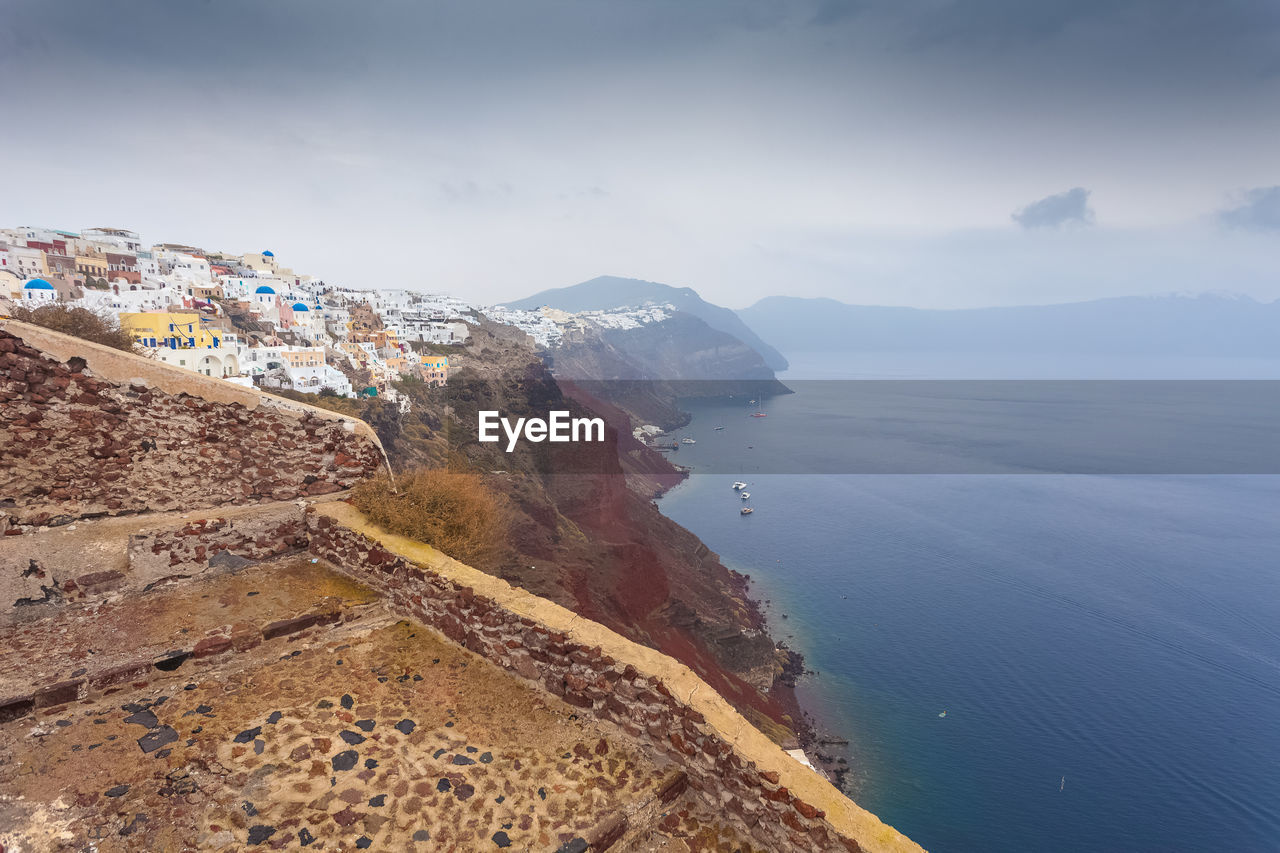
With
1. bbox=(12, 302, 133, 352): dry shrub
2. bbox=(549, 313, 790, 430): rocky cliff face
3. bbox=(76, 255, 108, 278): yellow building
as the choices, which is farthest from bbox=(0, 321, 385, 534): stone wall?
bbox=(549, 313, 790, 430): rocky cliff face

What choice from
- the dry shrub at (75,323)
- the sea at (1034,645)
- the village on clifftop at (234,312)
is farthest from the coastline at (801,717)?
the village on clifftop at (234,312)

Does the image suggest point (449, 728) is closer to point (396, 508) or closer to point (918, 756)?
point (396, 508)

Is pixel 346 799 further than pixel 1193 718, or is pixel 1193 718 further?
pixel 1193 718

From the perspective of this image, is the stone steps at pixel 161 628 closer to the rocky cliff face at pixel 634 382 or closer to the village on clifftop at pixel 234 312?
the village on clifftop at pixel 234 312

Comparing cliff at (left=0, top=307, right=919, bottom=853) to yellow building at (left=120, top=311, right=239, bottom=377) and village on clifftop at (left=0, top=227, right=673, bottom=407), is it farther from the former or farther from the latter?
yellow building at (left=120, top=311, right=239, bottom=377)

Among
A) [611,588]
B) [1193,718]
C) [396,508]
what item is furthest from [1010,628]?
[396,508]

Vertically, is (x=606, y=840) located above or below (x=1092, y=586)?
above
